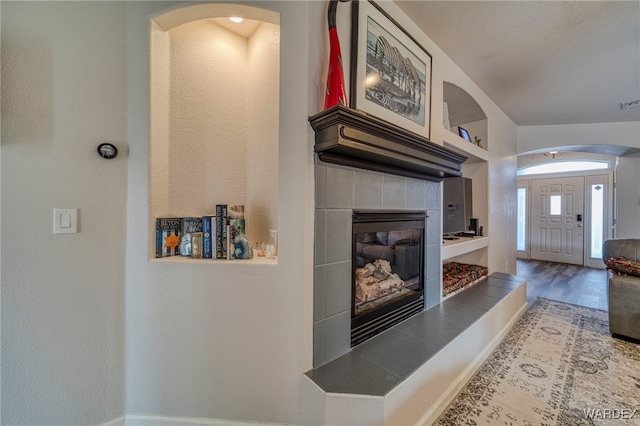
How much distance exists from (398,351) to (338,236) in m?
0.77

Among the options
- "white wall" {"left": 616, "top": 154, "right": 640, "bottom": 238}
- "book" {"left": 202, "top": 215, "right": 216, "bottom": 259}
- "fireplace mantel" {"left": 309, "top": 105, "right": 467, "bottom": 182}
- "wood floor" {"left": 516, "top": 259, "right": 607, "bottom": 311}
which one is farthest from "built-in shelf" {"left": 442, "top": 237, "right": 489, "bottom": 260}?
"white wall" {"left": 616, "top": 154, "right": 640, "bottom": 238}

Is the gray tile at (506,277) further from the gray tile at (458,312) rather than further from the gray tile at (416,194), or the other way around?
the gray tile at (416,194)

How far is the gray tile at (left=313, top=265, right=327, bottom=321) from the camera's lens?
1.27 m

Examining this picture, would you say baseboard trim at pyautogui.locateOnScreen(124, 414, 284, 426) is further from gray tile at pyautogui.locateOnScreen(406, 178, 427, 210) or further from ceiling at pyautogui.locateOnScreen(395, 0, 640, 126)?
ceiling at pyautogui.locateOnScreen(395, 0, 640, 126)

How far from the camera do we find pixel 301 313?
1231 mm

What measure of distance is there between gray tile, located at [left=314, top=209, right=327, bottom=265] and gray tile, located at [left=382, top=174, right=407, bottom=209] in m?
0.53

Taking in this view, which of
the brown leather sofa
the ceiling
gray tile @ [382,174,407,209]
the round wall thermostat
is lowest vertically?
the brown leather sofa

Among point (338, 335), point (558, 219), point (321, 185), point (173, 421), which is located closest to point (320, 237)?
point (321, 185)

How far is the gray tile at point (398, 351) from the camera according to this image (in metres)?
1.31

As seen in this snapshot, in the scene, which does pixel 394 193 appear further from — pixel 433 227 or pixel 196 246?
pixel 196 246

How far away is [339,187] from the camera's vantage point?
1372 millimetres

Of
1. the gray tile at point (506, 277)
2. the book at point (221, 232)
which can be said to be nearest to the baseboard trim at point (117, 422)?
the book at point (221, 232)

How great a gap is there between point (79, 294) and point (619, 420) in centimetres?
296

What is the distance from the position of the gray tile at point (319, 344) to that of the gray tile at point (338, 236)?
34 cm
